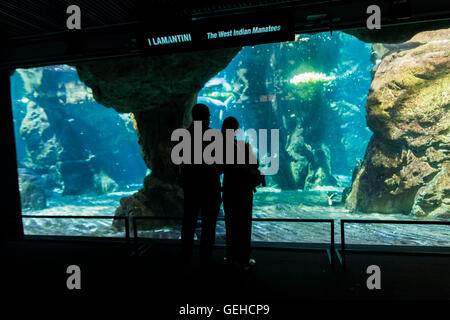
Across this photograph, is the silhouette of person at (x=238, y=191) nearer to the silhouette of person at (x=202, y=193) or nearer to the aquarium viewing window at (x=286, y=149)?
the silhouette of person at (x=202, y=193)

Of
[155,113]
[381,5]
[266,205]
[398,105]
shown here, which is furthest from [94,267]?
[266,205]

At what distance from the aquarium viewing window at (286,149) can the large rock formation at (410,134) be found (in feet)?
0.19

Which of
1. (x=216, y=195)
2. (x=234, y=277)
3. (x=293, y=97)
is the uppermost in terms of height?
(x=293, y=97)

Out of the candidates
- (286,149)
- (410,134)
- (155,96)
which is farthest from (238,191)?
(286,149)

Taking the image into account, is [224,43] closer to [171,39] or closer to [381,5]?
[171,39]

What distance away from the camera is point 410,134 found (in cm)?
1552

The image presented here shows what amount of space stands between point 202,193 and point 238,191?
1.46ft

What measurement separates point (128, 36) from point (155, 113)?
6809 millimetres

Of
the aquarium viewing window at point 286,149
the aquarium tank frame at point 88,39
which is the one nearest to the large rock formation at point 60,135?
the aquarium viewing window at point 286,149

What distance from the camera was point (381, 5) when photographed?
12.7 ft

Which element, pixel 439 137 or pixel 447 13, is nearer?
pixel 447 13

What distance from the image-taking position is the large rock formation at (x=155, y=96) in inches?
338

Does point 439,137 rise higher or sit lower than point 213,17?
lower

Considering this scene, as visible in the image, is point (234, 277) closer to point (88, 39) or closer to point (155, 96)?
point (88, 39)
